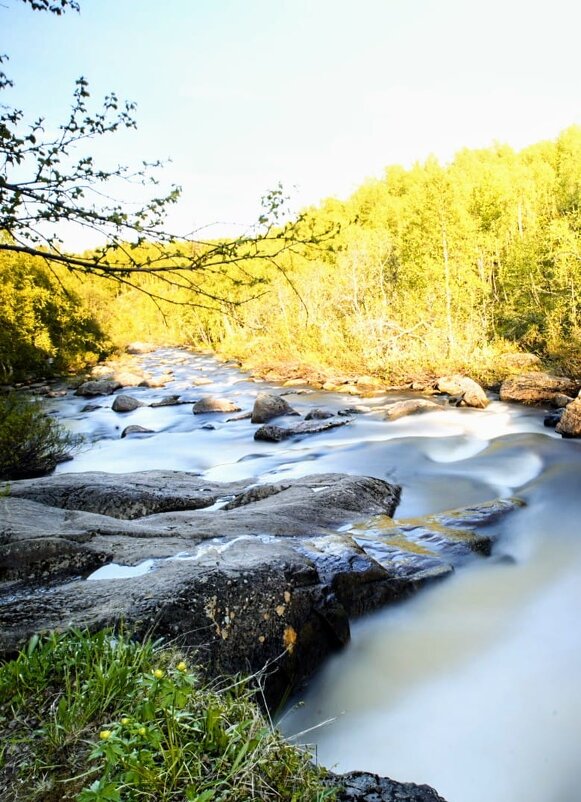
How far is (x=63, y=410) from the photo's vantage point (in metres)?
20.7

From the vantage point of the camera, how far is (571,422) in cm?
1151

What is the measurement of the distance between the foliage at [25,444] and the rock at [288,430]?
4856mm

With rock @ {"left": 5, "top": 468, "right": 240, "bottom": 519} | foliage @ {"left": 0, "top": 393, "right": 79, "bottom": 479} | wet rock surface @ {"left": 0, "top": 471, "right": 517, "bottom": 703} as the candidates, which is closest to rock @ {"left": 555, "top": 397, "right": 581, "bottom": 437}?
wet rock surface @ {"left": 0, "top": 471, "right": 517, "bottom": 703}

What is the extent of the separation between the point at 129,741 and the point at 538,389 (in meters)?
15.4

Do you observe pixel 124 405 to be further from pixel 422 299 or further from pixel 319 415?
pixel 422 299

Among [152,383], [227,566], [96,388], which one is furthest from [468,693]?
[152,383]

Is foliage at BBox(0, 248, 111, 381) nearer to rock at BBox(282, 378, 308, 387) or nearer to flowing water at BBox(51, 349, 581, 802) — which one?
rock at BBox(282, 378, 308, 387)

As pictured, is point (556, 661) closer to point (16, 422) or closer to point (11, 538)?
point (11, 538)

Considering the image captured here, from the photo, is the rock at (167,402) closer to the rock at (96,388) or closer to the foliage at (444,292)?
the rock at (96,388)

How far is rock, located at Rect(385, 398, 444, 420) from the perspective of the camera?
49.8ft

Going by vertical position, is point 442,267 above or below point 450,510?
above

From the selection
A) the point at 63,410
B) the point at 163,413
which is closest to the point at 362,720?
the point at 163,413

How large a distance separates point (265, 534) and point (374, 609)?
125cm

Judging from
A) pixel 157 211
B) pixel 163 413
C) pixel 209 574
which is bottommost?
pixel 163 413
